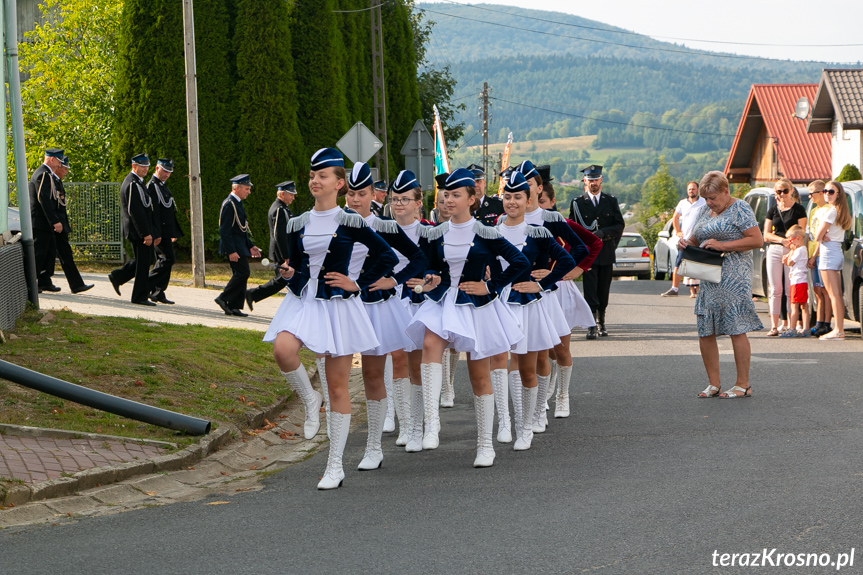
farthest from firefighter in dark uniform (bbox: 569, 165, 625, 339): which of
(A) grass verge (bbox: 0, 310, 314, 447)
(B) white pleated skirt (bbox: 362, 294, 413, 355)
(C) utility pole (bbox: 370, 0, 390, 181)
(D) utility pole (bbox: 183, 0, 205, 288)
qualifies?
(C) utility pole (bbox: 370, 0, 390, 181)

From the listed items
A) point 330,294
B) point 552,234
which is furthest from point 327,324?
point 552,234

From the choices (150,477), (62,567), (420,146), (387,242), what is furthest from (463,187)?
(420,146)

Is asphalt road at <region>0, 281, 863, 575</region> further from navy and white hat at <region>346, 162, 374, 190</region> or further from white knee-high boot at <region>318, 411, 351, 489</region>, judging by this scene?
navy and white hat at <region>346, 162, 374, 190</region>

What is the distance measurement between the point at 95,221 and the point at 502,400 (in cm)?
1960

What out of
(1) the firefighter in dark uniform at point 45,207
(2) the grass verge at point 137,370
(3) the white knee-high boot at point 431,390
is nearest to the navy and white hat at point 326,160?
(3) the white knee-high boot at point 431,390

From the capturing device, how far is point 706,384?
34.8ft

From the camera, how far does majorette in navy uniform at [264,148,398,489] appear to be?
21.6 feet

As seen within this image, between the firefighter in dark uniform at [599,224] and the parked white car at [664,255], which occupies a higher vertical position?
the firefighter in dark uniform at [599,224]

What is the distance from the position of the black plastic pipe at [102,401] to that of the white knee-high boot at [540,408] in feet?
8.33

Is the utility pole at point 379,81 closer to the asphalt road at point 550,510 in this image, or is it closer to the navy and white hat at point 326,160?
the asphalt road at point 550,510

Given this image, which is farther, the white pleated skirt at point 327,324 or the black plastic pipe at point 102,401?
the black plastic pipe at point 102,401

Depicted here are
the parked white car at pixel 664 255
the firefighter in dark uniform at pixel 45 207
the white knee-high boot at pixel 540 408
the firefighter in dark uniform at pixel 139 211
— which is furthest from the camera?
the parked white car at pixel 664 255

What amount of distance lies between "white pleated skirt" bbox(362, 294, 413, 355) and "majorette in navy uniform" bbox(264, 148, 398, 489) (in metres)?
0.42

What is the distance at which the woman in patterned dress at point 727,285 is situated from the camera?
968 cm
